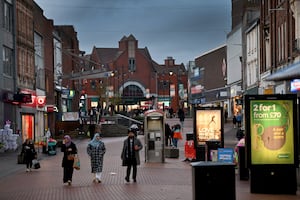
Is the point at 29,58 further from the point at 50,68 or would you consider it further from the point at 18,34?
the point at 50,68

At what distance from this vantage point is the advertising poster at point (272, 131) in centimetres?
1584

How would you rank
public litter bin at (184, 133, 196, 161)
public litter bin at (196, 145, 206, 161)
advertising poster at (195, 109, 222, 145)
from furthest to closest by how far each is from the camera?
public litter bin at (184, 133, 196, 161), public litter bin at (196, 145, 206, 161), advertising poster at (195, 109, 222, 145)

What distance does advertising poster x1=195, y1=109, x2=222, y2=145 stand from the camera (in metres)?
26.8

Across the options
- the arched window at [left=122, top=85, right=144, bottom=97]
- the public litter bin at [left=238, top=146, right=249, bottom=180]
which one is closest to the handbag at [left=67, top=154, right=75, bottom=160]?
the public litter bin at [left=238, top=146, right=249, bottom=180]

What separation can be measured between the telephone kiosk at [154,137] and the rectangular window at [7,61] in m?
14.6

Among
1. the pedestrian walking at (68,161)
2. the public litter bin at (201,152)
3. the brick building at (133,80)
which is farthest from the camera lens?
the brick building at (133,80)

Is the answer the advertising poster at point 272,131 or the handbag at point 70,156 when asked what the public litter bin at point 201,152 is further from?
the advertising poster at point 272,131

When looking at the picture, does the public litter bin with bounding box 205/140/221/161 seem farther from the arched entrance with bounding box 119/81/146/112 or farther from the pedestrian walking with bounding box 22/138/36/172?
the arched entrance with bounding box 119/81/146/112

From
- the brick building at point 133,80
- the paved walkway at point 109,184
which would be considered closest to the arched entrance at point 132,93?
the brick building at point 133,80

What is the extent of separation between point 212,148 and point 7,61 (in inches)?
821

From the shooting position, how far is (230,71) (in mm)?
82062

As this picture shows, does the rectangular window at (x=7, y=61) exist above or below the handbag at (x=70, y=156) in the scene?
above

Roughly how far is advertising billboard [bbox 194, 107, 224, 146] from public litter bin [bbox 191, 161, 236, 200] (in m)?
14.9

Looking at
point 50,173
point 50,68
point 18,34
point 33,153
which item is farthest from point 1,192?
point 50,68
